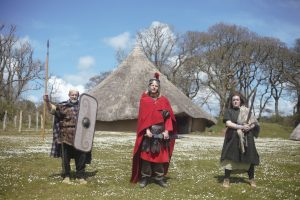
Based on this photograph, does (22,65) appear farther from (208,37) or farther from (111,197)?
(111,197)

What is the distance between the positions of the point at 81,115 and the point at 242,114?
357cm

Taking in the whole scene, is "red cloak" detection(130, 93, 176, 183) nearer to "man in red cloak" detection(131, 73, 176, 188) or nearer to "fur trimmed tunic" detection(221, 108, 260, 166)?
"man in red cloak" detection(131, 73, 176, 188)

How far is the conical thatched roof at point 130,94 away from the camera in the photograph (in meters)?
31.7

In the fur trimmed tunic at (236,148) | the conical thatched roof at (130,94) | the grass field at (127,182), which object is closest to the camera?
the grass field at (127,182)

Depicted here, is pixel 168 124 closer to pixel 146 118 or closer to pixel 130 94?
pixel 146 118

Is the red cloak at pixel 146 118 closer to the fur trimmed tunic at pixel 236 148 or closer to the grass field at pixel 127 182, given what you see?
the grass field at pixel 127 182

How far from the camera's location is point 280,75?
174 feet

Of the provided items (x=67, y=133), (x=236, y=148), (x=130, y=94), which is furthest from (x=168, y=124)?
(x=130, y=94)

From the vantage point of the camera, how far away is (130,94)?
3288cm

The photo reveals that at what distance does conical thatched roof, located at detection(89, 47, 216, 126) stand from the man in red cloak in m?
22.4

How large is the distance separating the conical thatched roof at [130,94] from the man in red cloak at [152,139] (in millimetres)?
22409

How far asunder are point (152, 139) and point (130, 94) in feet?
80.2

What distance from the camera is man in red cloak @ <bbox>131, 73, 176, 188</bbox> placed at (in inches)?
333

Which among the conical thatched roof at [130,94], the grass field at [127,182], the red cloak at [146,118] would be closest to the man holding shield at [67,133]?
the grass field at [127,182]
